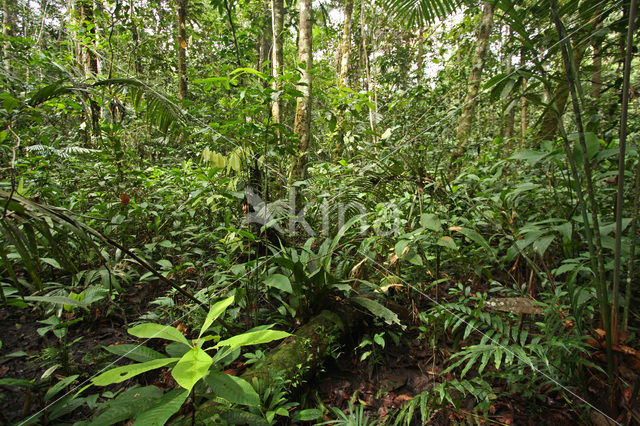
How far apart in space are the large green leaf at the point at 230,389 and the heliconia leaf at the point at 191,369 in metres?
0.12

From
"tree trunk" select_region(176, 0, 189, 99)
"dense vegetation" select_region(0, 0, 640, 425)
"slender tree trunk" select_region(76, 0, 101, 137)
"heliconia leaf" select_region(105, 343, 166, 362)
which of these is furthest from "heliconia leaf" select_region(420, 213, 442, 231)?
"tree trunk" select_region(176, 0, 189, 99)

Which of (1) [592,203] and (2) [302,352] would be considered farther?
(2) [302,352]

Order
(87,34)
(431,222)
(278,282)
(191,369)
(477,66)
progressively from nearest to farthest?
(191,369), (431,222), (278,282), (477,66), (87,34)

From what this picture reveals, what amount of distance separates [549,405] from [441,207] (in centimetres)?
126

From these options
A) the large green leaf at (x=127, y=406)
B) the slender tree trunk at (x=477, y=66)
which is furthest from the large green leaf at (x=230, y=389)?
the slender tree trunk at (x=477, y=66)

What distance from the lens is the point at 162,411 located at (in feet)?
2.93

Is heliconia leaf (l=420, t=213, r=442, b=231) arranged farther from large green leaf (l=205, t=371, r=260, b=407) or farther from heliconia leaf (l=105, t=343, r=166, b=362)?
heliconia leaf (l=105, t=343, r=166, b=362)

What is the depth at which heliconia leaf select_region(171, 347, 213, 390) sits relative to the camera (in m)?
0.80

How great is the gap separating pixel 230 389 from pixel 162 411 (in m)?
0.21

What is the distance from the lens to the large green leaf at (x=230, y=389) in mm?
971

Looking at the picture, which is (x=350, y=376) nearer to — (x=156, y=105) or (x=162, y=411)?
(x=162, y=411)

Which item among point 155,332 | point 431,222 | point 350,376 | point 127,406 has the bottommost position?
point 350,376

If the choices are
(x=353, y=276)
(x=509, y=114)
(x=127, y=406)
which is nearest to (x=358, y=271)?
(x=353, y=276)

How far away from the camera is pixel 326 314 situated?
6.05ft
